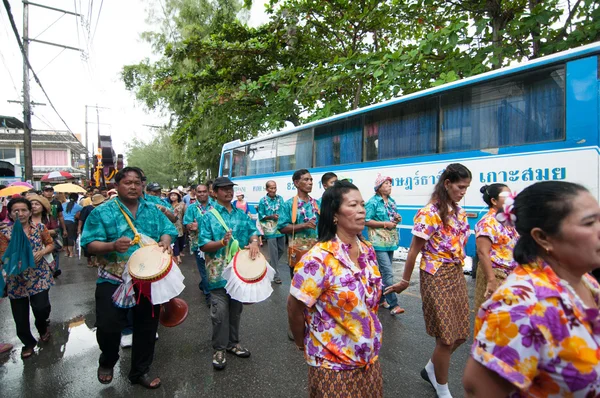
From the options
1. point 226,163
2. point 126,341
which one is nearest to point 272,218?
point 126,341

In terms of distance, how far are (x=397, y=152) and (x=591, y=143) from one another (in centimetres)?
349

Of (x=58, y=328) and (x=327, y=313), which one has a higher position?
(x=327, y=313)

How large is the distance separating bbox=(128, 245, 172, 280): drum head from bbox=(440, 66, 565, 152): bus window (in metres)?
5.69

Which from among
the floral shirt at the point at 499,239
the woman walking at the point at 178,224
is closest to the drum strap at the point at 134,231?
the floral shirt at the point at 499,239

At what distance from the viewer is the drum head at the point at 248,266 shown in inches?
134

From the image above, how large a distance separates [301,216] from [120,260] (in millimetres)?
2285

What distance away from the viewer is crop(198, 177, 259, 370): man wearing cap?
12.1 feet

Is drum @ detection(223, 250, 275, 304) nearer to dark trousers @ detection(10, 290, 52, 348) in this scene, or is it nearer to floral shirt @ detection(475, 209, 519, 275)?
floral shirt @ detection(475, 209, 519, 275)

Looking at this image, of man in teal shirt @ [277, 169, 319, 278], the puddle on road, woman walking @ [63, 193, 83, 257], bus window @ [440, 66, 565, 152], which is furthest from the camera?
woman walking @ [63, 193, 83, 257]

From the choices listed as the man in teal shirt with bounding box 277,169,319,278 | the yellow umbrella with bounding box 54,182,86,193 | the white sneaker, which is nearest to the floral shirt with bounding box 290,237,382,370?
the man in teal shirt with bounding box 277,169,319,278

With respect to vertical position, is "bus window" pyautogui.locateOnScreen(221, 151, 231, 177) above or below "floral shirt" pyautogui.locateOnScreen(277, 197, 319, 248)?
above

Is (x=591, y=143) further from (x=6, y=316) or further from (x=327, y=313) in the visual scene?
(x=6, y=316)

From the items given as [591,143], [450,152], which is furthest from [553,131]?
[450,152]

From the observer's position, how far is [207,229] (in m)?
3.80
